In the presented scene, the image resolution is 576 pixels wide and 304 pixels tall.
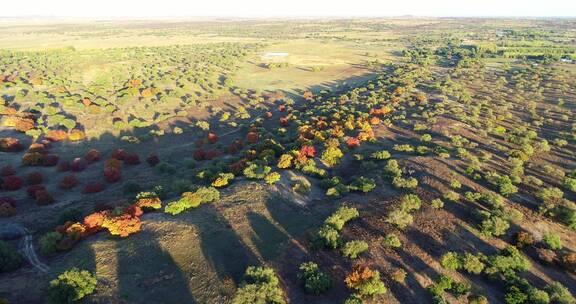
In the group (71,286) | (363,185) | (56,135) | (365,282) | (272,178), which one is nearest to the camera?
(71,286)

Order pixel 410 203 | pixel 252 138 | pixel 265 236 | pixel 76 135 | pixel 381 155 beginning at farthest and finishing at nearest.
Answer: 1. pixel 76 135
2. pixel 252 138
3. pixel 381 155
4. pixel 410 203
5. pixel 265 236

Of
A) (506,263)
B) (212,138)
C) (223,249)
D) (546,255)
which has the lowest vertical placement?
(212,138)

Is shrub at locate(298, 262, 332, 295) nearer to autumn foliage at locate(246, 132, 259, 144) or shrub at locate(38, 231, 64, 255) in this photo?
shrub at locate(38, 231, 64, 255)

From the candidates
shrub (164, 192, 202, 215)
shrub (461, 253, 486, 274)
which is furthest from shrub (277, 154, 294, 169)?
shrub (461, 253, 486, 274)

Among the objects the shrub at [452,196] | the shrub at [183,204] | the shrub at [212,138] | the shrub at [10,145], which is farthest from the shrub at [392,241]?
the shrub at [10,145]

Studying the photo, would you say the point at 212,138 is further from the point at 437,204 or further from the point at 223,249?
the point at 437,204

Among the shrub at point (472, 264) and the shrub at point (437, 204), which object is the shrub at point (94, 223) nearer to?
the shrub at point (472, 264)

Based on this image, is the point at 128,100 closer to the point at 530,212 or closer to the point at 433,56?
the point at 530,212

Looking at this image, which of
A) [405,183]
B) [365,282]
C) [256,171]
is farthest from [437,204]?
[256,171]
